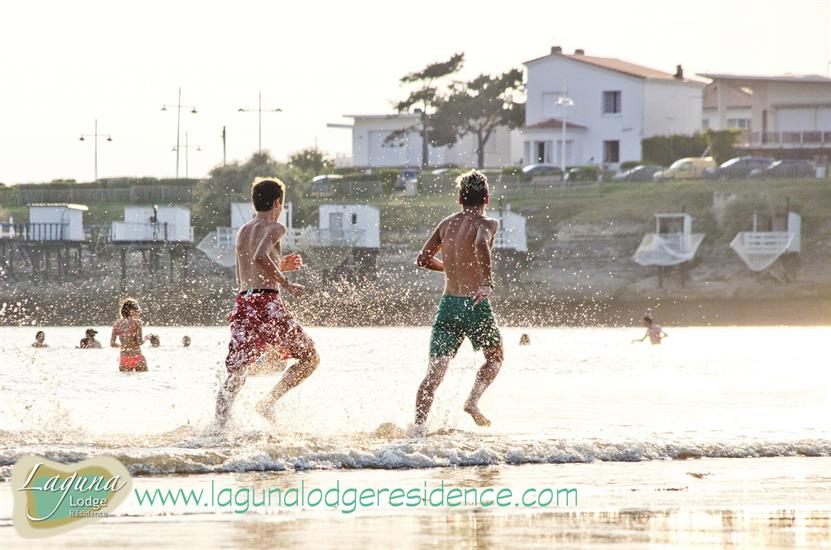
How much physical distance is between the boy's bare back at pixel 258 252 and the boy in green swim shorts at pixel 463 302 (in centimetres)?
90

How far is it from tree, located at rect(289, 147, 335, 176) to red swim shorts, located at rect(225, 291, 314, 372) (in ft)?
252

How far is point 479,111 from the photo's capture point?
76.4 m

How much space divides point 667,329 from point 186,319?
18.4m

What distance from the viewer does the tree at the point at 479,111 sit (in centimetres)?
7606

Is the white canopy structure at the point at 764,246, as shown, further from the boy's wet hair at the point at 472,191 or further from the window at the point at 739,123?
the boy's wet hair at the point at 472,191

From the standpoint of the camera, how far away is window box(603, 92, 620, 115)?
72.1 meters

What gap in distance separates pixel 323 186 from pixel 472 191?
193ft

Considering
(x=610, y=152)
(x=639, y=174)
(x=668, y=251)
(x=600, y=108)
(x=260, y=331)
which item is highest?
(x=600, y=108)

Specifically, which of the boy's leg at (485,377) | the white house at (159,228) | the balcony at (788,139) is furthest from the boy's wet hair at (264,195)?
the balcony at (788,139)

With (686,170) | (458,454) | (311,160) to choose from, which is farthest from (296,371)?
(311,160)

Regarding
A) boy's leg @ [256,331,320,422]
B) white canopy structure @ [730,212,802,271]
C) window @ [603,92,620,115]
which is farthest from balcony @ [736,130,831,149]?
boy's leg @ [256,331,320,422]

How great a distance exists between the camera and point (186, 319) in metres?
50.5

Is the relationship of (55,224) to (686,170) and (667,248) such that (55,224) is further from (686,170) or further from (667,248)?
(686,170)

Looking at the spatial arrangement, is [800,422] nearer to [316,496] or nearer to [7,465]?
[316,496]
